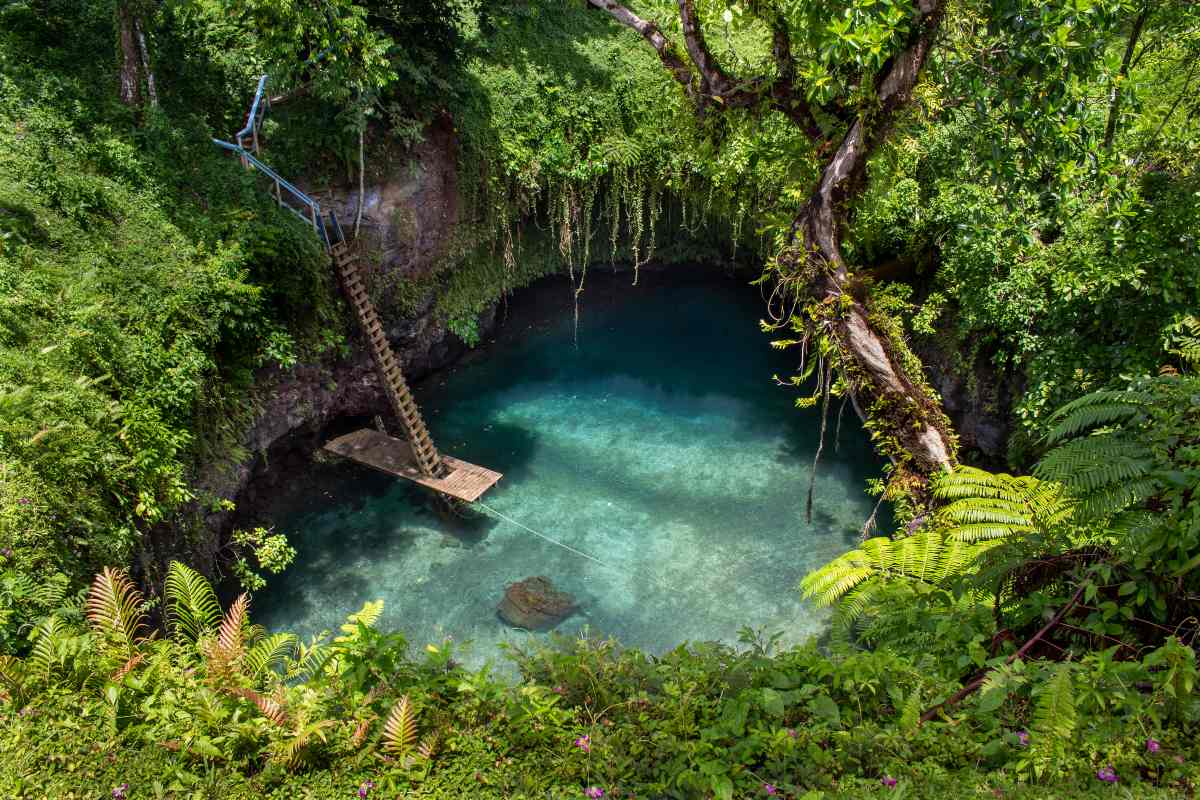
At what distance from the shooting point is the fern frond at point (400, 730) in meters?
3.54

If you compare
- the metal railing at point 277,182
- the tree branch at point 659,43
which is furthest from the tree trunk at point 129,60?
the tree branch at point 659,43

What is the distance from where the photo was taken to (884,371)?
20.9 ft

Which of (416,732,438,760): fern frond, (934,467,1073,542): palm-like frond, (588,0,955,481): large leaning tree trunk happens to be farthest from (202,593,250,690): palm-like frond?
(934,467,1073,542): palm-like frond

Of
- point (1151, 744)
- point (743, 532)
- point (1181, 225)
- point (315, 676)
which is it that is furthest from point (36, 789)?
point (1181, 225)

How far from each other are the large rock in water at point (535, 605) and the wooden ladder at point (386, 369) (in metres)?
2.34

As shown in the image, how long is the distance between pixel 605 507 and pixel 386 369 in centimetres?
370

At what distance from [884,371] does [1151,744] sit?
3817 millimetres

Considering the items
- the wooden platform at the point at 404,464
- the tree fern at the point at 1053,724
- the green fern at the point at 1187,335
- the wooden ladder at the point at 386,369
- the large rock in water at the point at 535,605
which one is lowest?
the large rock in water at the point at 535,605

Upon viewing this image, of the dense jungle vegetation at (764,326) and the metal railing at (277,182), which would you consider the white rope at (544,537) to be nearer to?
the dense jungle vegetation at (764,326)

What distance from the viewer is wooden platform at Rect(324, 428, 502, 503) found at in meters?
10.2

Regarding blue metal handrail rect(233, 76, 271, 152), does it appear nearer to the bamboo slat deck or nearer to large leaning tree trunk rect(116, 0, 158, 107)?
the bamboo slat deck

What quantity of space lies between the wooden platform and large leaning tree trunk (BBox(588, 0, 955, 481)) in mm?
5473

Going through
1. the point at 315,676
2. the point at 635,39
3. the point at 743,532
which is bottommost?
the point at 743,532

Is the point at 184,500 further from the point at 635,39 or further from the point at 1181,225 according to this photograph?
the point at 635,39
